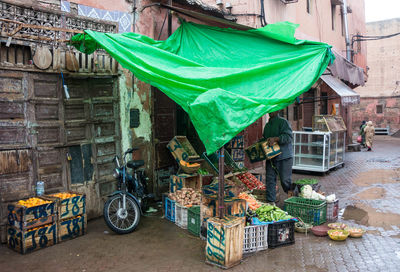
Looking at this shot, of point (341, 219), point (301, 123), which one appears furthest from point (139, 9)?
point (301, 123)

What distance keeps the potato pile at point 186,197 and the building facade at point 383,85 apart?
2555cm

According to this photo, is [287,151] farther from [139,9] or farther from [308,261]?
[139,9]

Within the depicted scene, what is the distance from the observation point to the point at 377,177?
11258 mm

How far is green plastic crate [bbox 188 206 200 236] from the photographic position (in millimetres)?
5926

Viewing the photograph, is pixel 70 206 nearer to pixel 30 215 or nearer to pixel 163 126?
pixel 30 215

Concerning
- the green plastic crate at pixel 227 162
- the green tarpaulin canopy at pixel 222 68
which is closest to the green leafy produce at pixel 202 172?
the green plastic crate at pixel 227 162

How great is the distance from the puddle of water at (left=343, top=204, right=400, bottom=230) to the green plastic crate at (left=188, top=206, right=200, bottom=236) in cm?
318

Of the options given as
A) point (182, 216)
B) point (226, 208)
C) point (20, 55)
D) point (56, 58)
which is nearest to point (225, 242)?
point (226, 208)

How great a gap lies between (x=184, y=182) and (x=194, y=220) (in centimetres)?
120

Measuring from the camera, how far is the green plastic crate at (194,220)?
593cm

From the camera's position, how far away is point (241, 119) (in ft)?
15.3

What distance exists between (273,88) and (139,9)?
385 centimetres

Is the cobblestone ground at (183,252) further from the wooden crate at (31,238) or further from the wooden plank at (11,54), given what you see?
the wooden plank at (11,54)

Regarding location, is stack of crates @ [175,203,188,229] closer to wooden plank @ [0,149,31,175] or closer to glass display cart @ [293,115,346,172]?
wooden plank @ [0,149,31,175]
